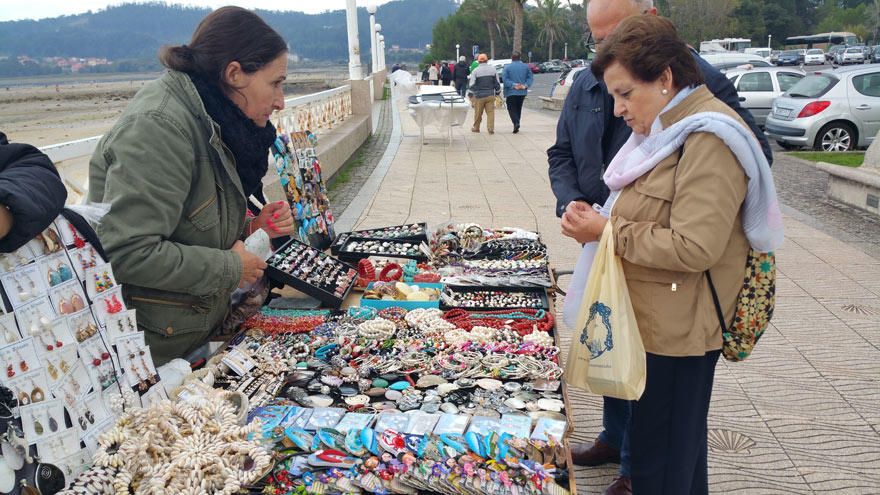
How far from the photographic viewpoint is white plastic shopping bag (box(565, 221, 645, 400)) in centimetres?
209

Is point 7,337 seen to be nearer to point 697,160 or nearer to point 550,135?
point 697,160

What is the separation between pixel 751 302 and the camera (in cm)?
209

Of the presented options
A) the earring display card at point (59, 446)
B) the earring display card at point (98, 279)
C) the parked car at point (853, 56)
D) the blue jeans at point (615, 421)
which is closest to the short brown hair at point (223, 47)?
the earring display card at point (98, 279)

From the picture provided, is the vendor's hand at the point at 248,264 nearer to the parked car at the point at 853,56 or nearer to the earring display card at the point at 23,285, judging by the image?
the earring display card at the point at 23,285

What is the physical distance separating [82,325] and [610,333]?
158 cm

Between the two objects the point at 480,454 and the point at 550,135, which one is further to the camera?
the point at 550,135

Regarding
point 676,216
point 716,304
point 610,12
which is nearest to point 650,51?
point 676,216

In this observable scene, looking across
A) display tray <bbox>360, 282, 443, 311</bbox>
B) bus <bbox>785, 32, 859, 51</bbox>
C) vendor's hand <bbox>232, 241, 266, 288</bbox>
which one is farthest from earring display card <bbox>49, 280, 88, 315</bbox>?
bus <bbox>785, 32, 859, 51</bbox>

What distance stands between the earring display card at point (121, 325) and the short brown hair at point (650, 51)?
169cm

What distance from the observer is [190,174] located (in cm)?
214

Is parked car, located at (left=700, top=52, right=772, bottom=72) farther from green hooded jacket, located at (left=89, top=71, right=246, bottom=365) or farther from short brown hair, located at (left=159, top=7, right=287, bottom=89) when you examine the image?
green hooded jacket, located at (left=89, top=71, right=246, bottom=365)

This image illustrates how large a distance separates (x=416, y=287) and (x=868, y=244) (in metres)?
5.80

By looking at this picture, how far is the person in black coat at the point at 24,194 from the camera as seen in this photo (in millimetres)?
1484

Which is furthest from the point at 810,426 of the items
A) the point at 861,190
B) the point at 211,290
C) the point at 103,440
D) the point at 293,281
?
the point at 861,190
